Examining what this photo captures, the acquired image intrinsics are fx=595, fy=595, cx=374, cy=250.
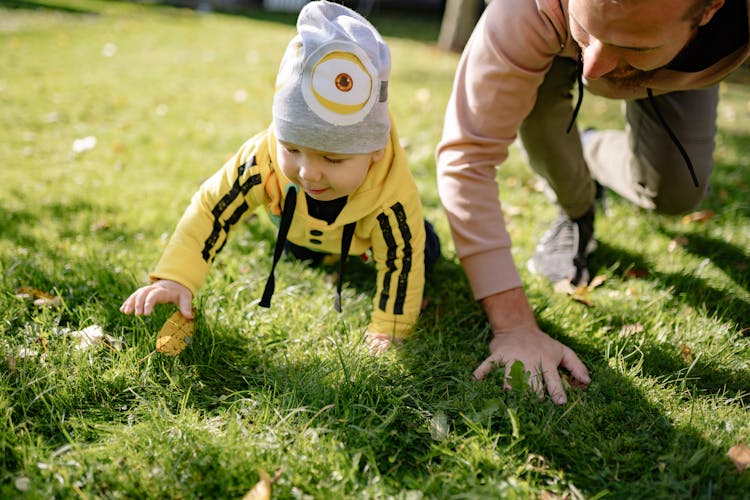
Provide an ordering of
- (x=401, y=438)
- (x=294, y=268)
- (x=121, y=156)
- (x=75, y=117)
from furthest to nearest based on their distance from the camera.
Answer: (x=75, y=117) < (x=121, y=156) < (x=294, y=268) < (x=401, y=438)

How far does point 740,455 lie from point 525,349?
65 cm

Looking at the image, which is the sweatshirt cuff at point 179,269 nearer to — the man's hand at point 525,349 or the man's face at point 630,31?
the man's hand at point 525,349

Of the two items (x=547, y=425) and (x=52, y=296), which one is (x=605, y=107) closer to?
(x=547, y=425)

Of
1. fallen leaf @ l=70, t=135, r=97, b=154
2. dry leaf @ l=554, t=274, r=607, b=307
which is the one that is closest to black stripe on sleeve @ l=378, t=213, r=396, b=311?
dry leaf @ l=554, t=274, r=607, b=307

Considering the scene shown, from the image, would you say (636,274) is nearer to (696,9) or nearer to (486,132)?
(486,132)

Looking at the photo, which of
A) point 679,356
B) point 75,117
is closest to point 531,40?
point 679,356

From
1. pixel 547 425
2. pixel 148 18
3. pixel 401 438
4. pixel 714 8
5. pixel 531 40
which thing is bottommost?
pixel 148 18

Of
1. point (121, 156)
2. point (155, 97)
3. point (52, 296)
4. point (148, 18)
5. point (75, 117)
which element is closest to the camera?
point (52, 296)

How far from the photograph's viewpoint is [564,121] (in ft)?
8.61

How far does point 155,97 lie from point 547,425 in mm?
4648

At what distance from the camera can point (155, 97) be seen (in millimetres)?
5219

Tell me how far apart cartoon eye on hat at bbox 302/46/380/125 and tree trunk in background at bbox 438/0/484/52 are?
21.4 feet

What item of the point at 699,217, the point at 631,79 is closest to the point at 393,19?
the point at 699,217

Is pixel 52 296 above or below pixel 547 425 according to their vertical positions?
below
